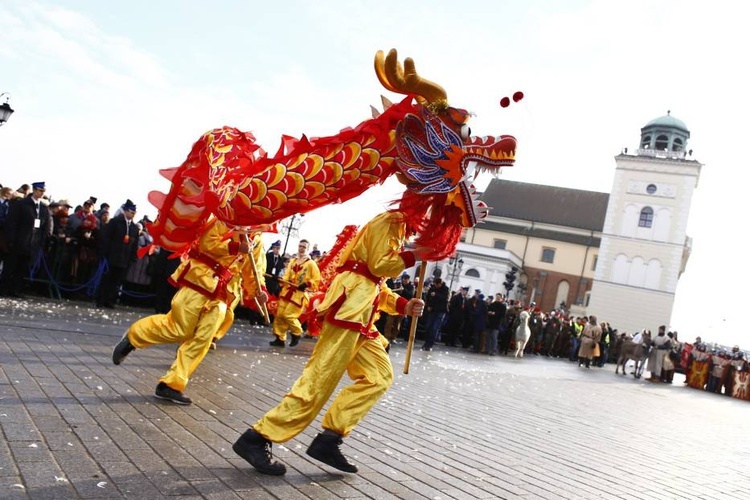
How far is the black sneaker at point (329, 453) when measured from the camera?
4289 millimetres

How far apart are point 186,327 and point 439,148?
3.01m

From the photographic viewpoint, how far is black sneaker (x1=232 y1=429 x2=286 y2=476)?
4008 mm

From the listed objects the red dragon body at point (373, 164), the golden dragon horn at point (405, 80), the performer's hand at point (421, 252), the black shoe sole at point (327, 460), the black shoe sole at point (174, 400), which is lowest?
the black shoe sole at point (174, 400)

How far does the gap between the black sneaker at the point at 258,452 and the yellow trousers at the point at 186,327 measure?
1917 mm

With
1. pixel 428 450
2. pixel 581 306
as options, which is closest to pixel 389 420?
pixel 428 450

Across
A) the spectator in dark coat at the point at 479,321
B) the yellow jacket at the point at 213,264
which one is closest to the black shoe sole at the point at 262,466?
the yellow jacket at the point at 213,264

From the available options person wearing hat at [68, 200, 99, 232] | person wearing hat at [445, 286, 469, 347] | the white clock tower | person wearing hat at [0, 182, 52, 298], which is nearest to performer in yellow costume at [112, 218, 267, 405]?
person wearing hat at [0, 182, 52, 298]

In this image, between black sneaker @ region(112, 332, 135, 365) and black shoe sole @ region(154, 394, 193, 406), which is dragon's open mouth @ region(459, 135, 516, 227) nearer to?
black shoe sole @ region(154, 394, 193, 406)

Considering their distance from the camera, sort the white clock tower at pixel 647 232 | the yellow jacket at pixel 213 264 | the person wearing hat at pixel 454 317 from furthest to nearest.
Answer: the white clock tower at pixel 647 232
the person wearing hat at pixel 454 317
the yellow jacket at pixel 213 264

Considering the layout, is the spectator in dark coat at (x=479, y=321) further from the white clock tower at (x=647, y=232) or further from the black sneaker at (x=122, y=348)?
the white clock tower at (x=647, y=232)

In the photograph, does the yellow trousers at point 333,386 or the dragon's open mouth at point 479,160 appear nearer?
the yellow trousers at point 333,386

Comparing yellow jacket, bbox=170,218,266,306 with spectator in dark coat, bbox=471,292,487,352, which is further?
spectator in dark coat, bbox=471,292,487,352

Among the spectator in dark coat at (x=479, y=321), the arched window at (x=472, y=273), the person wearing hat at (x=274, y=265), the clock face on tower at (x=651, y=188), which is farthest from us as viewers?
the arched window at (x=472, y=273)

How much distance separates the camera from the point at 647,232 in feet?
195
